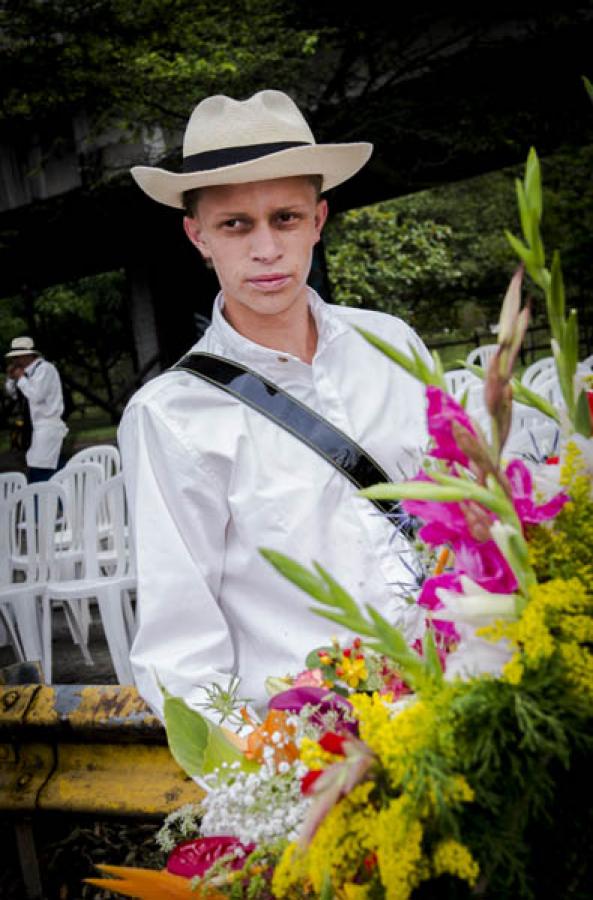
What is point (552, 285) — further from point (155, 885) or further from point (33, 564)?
point (33, 564)

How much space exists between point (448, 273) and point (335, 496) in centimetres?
2264

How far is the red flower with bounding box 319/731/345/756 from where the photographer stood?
38.5 inches

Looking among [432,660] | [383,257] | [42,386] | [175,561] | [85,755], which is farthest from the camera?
[383,257]

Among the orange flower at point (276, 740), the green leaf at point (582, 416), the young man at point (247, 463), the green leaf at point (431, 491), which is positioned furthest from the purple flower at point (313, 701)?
the young man at point (247, 463)

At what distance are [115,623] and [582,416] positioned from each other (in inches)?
217

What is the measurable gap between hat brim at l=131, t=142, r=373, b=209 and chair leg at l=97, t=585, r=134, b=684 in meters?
4.37

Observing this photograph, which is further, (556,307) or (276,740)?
(276,740)

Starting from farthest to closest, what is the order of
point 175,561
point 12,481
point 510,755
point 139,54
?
point 139,54 → point 12,481 → point 175,561 → point 510,755

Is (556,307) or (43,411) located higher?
(556,307)

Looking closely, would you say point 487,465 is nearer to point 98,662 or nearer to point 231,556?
point 231,556

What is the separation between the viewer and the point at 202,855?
1175 millimetres

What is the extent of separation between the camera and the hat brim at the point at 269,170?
197 cm

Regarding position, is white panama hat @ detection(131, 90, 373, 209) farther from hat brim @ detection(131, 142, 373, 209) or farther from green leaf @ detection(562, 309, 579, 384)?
green leaf @ detection(562, 309, 579, 384)

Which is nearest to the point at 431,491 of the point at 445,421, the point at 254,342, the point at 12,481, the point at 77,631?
the point at 445,421
